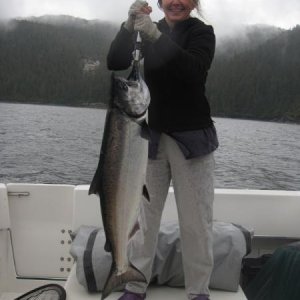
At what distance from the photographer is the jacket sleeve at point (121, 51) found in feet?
7.92

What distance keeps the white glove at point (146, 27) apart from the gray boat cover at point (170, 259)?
5.62 feet

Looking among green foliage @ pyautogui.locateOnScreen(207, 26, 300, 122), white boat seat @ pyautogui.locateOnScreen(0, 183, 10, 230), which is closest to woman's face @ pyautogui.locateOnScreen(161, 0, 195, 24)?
white boat seat @ pyautogui.locateOnScreen(0, 183, 10, 230)

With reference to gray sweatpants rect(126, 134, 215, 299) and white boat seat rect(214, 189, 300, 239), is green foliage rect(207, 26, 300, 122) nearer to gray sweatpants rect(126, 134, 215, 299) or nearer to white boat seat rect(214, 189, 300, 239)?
white boat seat rect(214, 189, 300, 239)

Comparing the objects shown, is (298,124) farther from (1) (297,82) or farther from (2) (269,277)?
(2) (269,277)

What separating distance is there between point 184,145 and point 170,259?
1.03m

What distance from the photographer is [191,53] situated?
95.3 inches

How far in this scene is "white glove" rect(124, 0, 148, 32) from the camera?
2186 mm

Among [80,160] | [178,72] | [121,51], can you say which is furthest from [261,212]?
[80,160]

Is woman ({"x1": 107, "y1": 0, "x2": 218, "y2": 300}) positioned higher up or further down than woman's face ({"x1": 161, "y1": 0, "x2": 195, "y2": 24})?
further down

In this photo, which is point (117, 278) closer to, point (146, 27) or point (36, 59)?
point (146, 27)

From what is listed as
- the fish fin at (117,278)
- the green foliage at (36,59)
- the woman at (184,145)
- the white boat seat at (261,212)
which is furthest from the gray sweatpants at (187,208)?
the green foliage at (36,59)

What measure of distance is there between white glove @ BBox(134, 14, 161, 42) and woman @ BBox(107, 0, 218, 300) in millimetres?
285

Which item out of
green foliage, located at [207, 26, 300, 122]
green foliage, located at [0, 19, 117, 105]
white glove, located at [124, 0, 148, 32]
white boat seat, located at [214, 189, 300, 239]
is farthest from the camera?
green foliage, located at [0, 19, 117, 105]

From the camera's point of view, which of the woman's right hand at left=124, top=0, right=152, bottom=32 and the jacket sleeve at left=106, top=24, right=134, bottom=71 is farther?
the jacket sleeve at left=106, top=24, right=134, bottom=71
